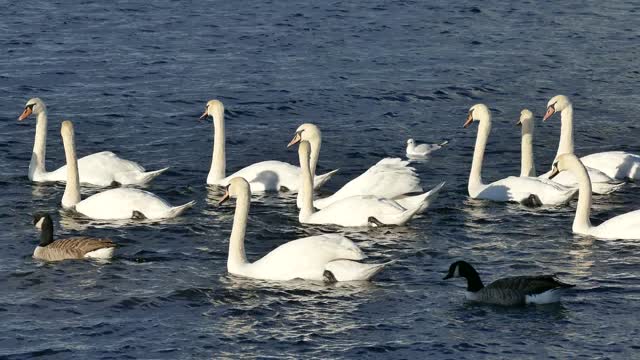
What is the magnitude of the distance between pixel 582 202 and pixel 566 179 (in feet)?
7.63

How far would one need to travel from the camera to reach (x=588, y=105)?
2870 centimetres

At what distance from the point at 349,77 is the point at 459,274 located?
13.9 m

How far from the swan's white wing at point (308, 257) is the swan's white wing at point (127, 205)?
10.3 feet

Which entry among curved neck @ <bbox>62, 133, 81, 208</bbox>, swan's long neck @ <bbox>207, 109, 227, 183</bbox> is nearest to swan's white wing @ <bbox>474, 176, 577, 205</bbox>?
swan's long neck @ <bbox>207, 109, 227, 183</bbox>

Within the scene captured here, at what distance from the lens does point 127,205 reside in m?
21.0

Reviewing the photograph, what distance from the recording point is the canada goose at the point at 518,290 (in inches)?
672

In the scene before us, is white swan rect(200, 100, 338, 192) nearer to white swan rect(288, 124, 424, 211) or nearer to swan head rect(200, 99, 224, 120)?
white swan rect(288, 124, 424, 211)

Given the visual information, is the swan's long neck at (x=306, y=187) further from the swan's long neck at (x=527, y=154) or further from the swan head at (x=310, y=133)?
the swan's long neck at (x=527, y=154)

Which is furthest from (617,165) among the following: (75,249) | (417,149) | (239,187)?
(75,249)

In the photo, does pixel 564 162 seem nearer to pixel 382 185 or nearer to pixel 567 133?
pixel 382 185

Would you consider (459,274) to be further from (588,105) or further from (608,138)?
(588,105)

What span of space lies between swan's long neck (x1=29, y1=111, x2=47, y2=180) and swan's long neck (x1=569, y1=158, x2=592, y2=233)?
8684 mm

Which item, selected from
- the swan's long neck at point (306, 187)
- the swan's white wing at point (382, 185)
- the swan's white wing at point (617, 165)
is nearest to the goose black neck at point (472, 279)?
the swan's long neck at point (306, 187)

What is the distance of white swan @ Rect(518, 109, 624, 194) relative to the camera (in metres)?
22.4
